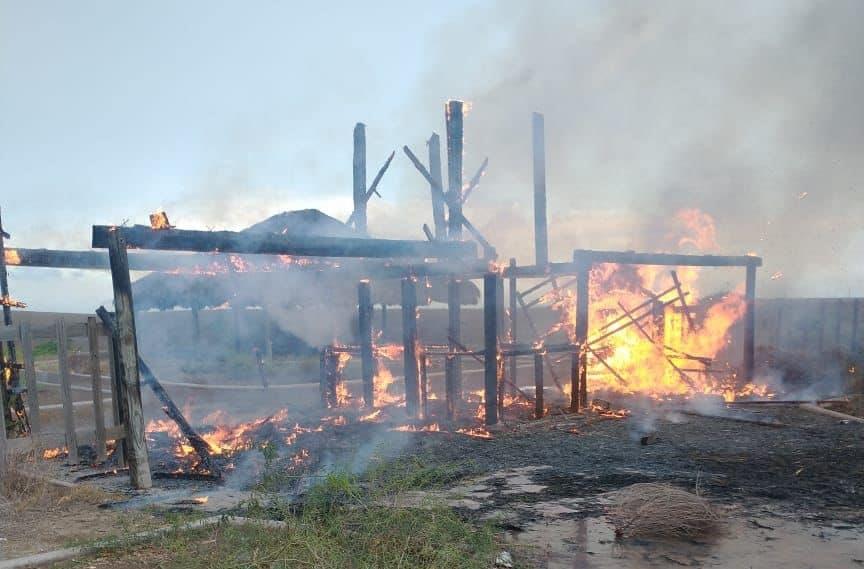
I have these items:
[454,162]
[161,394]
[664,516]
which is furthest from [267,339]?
[664,516]

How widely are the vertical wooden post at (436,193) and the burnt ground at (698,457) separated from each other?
6386 millimetres

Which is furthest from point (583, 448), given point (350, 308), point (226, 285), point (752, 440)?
point (350, 308)

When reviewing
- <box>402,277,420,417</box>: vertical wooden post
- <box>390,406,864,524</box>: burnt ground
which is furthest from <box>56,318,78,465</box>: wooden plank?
<box>402,277,420,417</box>: vertical wooden post

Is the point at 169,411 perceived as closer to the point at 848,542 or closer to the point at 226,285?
the point at 848,542

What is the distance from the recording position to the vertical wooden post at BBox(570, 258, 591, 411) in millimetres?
13258

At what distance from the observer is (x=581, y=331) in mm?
13438

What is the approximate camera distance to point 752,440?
1061 centimetres

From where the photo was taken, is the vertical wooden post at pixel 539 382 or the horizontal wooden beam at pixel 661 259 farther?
the horizontal wooden beam at pixel 661 259

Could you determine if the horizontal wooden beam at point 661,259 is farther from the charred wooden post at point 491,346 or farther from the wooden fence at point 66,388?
the wooden fence at point 66,388

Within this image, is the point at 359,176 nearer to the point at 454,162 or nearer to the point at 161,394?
the point at 454,162

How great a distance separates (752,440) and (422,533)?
7623 millimetres

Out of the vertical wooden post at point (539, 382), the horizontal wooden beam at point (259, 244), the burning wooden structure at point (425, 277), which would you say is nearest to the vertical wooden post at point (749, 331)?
the burning wooden structure at point (425, 277)

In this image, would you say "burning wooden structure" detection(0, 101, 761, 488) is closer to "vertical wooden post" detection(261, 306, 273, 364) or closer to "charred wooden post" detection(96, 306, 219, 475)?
"charred wooden post" detection(96, 306, 219, 475)

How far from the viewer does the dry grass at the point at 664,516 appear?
5.97 meters
